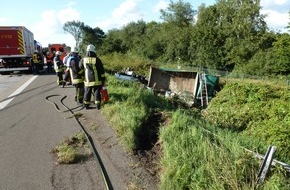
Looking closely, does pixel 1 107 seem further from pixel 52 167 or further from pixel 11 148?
pixel 52 167

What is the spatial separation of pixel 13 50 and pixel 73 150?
18.4 meters

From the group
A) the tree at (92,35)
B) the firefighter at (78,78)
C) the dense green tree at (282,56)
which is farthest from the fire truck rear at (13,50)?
the tree at (92,35)

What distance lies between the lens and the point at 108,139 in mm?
6516

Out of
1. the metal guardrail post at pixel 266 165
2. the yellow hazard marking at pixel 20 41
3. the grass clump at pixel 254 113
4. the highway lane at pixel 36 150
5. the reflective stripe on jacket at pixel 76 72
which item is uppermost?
the yellow hazard marking at pixel 20 41

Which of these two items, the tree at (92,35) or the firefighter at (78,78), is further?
the tree at (92,35)

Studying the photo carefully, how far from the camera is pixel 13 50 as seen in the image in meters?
22.4

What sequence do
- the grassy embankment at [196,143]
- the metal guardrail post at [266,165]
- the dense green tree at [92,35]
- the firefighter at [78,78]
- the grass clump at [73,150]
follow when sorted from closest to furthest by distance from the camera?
the metal guardrail post at [266,165] < the grassy embankment at [196,143] < the grass clump at [73,150] < the firefighter at [78,78] < the dense green tree at [92,35]

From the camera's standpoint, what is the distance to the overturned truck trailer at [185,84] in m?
17.4

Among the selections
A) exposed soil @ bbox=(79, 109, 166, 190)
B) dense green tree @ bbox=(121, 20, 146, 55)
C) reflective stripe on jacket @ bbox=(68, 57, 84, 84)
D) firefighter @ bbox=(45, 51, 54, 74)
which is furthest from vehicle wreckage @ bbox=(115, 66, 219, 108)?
dense green tree @ bbox=(121, 20, 146, 55)

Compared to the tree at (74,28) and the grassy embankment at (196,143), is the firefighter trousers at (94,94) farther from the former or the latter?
the tree at (74,28)

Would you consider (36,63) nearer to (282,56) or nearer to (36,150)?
(36,150)

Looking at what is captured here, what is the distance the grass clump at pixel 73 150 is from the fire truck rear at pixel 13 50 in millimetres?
17385

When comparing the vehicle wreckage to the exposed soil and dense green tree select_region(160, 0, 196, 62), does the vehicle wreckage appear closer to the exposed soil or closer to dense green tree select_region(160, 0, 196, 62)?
the exposed soil

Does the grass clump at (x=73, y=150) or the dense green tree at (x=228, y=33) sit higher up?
the dense green tree at (x=228, y=33)
